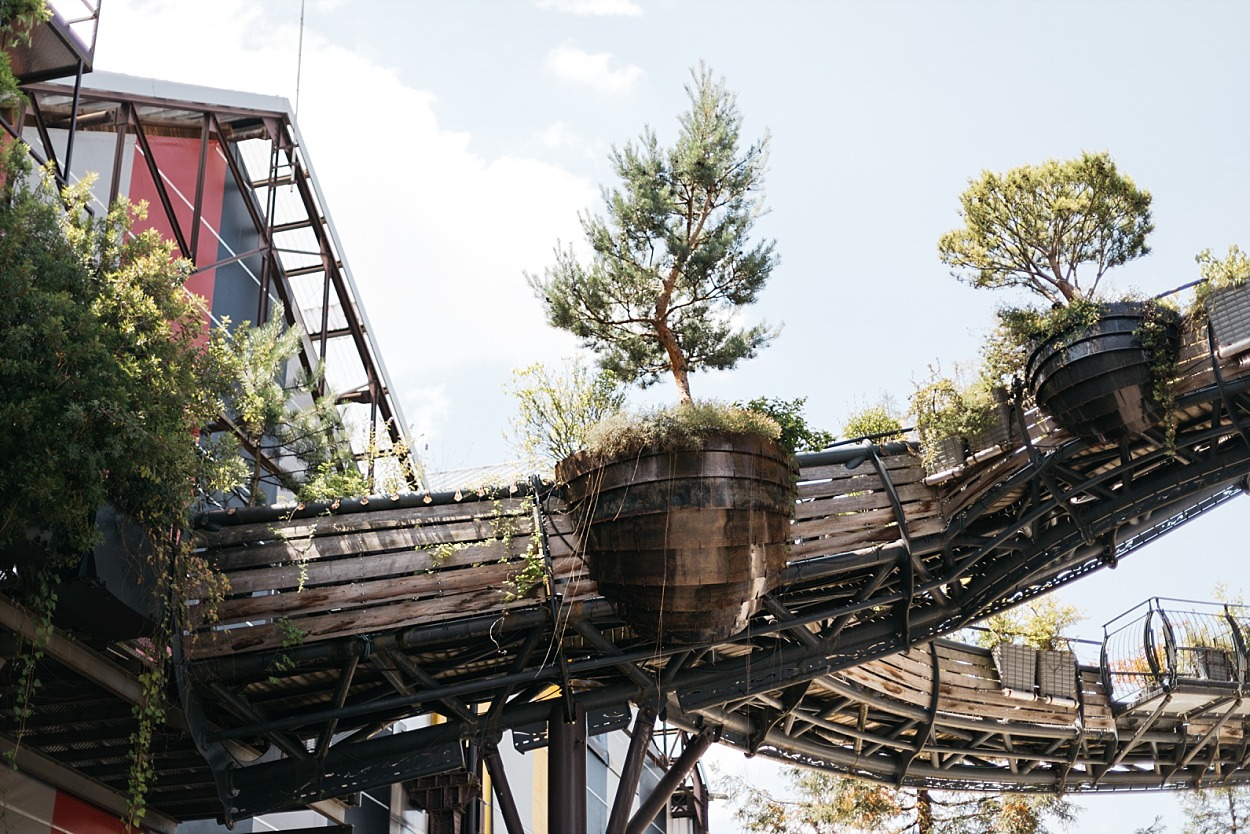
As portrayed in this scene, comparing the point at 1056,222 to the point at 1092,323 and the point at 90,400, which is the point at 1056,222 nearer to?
the point at 1092,323

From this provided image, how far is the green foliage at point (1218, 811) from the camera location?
29062 mm

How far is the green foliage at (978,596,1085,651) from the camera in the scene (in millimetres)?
19598

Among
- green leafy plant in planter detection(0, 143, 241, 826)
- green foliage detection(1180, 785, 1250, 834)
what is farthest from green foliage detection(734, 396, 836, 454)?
green foliage detection(1180, 785, 1250, 834)

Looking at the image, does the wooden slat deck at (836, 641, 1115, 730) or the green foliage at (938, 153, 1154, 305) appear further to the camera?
the wooden slat deck at (836, 641, 1115, 730)

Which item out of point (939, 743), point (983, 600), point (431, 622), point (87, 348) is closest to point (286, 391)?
point (431, 622)

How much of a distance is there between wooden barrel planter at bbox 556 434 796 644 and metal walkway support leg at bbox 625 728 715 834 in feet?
12.9

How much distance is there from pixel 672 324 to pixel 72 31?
6.87 metres

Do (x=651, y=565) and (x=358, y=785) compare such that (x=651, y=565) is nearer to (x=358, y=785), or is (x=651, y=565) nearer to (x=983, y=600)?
(x=358, y=785)

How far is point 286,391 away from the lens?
1352 cm

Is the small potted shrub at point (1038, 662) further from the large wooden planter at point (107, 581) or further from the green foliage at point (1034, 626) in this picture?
the large wooden planter at point (107, 581)

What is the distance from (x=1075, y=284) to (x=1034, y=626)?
8210 millimetres

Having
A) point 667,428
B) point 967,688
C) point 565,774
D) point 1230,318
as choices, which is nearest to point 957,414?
point 1230,318

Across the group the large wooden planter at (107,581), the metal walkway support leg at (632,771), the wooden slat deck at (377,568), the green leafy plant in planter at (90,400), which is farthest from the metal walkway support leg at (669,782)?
the large wooden planter at (107,581)

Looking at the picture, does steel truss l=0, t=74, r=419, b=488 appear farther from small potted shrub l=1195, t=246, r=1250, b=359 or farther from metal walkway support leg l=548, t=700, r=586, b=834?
small potted shrub l=1195, t=246, r=1250, b=359
